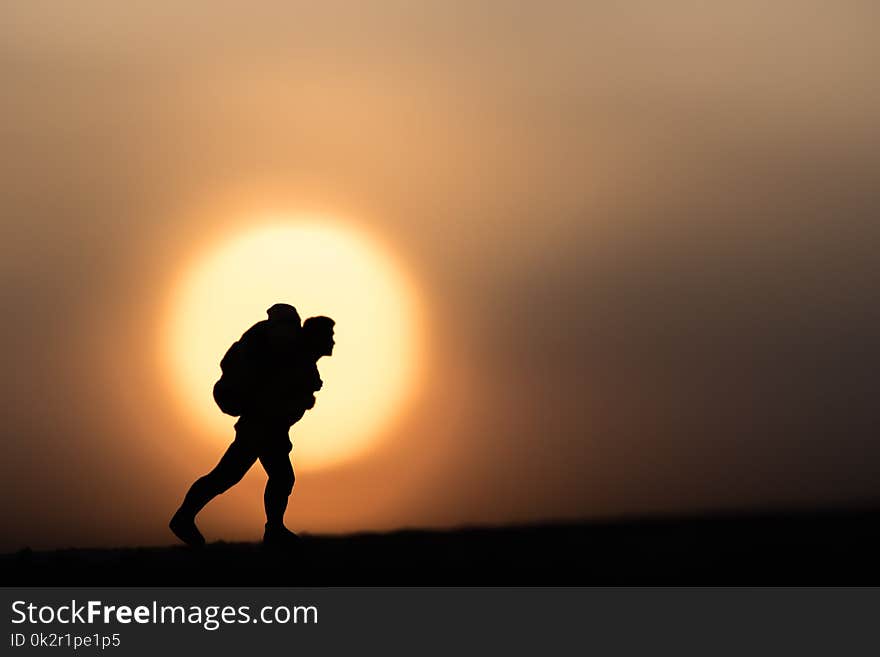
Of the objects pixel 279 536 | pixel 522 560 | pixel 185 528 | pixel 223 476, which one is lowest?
pixel 522 560

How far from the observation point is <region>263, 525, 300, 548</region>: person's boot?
44.9 ft

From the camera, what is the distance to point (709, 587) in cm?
995

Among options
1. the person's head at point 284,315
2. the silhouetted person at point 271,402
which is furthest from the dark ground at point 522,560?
the person's head at point 284,315

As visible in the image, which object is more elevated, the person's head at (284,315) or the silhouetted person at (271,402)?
the person's head at (284,315)

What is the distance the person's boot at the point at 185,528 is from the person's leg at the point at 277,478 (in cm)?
87

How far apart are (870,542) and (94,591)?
6.77 metres

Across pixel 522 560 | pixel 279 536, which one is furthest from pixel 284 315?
pixel 522 560

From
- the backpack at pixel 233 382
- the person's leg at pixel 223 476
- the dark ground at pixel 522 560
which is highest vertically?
the backpack at pixel 233 382

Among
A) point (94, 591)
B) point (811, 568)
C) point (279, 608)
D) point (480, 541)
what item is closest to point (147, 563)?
point (94, 591)

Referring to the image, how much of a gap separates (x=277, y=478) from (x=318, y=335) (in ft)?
5.65

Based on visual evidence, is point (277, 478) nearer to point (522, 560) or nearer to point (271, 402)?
point (271, 402)

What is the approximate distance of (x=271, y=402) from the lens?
14.3m

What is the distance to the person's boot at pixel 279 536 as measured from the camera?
44.9ft

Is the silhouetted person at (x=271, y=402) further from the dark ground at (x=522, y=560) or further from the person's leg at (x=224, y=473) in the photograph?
the dark ground at (x=522, y=560)
